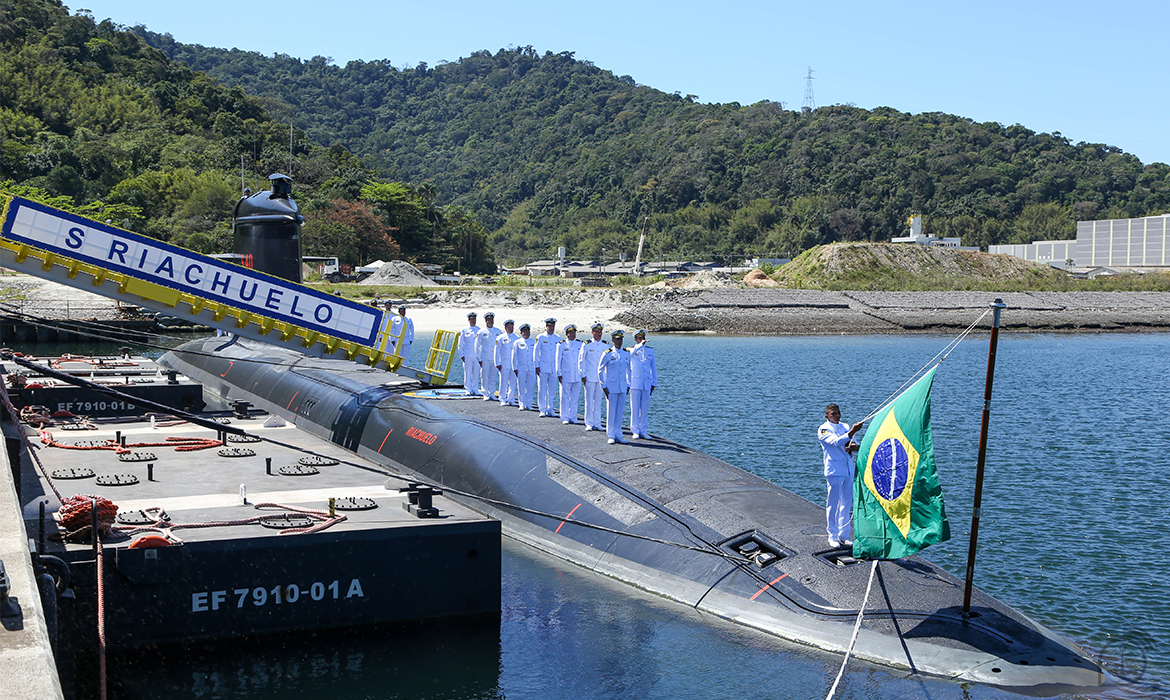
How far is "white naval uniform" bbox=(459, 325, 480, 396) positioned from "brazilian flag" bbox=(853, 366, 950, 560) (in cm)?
1220

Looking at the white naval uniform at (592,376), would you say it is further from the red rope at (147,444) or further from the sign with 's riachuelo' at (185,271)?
the red rope at (147,444)

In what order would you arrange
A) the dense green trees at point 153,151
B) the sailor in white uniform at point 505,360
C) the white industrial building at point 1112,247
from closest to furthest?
the sailor in white uniform at point 505,360
the dense green trees at point 153,151
the white industrial building at point 1112,247

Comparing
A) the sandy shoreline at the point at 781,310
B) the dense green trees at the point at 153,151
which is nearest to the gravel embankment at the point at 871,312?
the sandy shoreline at the point at 781,310

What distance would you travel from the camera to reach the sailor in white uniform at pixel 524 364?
19672mm

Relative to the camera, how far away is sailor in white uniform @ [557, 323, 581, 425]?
59.3ft

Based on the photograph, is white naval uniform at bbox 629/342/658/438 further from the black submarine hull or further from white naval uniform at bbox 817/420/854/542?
white naval uniform at bbox 817/420/854/542

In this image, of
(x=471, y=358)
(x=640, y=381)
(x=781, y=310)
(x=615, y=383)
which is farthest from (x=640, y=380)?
(x=781, y=310)

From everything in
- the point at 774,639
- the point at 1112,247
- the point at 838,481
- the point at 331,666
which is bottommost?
the point at 331,666

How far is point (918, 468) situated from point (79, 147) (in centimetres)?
8755

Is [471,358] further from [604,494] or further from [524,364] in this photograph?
[604,494]

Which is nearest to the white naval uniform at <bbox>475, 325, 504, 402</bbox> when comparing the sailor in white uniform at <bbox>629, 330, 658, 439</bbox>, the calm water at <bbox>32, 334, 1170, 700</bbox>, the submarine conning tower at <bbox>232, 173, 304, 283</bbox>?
the sailor in white uniform at <bbox>629, 330, 658, 439</bbox>

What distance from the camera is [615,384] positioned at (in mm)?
15961

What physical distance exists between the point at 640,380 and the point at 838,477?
196 inches

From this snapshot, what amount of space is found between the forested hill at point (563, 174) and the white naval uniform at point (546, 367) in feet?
161
